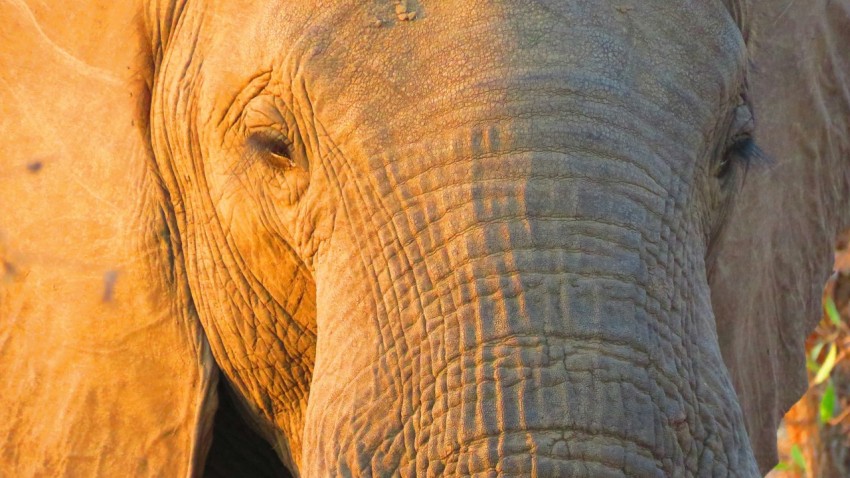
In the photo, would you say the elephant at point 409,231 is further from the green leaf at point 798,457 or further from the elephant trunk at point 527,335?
the green leaf at point 798,457

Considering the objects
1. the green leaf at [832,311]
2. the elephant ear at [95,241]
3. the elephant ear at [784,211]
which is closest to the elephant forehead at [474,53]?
the elephant ear at [95,241]

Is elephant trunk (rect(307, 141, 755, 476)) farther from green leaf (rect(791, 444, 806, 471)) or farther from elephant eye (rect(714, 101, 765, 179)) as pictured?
green leaf (rect(791, 444, 806, 471))

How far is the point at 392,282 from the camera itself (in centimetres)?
257

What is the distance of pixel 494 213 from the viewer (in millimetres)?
2455

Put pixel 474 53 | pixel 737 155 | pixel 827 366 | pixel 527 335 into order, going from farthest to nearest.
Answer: pixel 827 366 < pixel 737 155 < pixel 474 53 < pixel 527 335

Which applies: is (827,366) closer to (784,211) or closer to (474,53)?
(784,211)

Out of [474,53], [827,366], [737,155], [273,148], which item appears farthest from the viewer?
[827,366]

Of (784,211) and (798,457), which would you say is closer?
(784,211)

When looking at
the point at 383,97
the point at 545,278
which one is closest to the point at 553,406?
the point at 545,278

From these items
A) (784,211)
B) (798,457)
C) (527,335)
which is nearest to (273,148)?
(527,335)

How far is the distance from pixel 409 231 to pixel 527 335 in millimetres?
280

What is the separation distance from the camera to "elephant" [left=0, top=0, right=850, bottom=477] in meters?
2.44

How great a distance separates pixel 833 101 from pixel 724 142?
2.51 feet

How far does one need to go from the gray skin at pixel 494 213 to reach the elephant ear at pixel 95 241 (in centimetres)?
19
